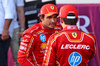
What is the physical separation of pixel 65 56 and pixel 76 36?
0.81ft

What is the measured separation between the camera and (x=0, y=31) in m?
3.08

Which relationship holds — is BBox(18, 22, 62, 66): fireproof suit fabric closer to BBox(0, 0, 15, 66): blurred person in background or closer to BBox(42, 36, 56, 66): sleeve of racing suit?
BBox(0, 0, 15, 66): blurred person in background

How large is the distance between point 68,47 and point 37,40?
2.05ft

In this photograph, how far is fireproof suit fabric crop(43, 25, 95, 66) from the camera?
236cm

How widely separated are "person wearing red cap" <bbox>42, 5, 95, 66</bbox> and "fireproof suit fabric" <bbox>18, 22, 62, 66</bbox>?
47 cm

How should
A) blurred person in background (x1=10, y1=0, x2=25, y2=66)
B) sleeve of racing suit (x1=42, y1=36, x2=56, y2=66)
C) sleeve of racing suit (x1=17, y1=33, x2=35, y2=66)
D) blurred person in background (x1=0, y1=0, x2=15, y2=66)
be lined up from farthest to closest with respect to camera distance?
blurred person in background (x1=10, y1=0, x2=25, y2=66)
blurred person in background (x1=0, y1=0, x2=15, y2=66)
sleeve of racing suit (x1=17, y1=33, x2=35, y2=66)
sleeve of racing suit (x1=42, y1=36, x2=56, y2=66)

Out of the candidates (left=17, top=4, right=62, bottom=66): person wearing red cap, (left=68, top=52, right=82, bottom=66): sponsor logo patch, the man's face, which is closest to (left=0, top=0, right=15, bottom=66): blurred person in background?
(left=17, top=4, right=62, bottom=66): person wearing red cap

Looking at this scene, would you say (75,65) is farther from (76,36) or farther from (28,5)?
(28,5)

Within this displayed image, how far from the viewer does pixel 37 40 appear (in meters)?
2.88

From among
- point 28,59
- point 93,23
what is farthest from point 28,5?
point 28,59

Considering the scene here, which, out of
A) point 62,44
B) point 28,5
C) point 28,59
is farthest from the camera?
point 28,5

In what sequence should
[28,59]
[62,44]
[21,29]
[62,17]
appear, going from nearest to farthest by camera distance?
[62,44], [62,17], [28,59], [21,29]

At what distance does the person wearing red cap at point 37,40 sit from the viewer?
281 cm

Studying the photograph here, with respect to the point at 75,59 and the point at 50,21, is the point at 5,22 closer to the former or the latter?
the point at 50,21
